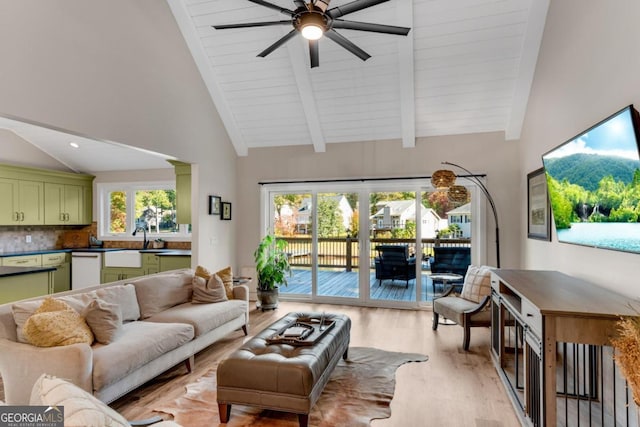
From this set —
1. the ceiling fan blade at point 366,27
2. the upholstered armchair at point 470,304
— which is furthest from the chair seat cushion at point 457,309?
the ceiling fan blade at point 366,27

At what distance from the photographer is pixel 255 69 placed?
4883 millimetres

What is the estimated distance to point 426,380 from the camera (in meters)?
3.09

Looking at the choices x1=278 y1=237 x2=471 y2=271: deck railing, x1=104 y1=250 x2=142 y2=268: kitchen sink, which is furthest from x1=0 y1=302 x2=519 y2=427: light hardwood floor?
x1=104 y1=250 x2=142 y2=268: kitchen sink

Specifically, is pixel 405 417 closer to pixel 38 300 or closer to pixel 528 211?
pixel 38 300

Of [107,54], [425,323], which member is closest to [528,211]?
[425,323]

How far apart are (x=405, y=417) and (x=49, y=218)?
255 inches

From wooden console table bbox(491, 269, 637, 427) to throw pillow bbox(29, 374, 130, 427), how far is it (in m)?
2.05

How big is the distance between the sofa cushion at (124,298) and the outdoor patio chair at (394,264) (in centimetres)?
354

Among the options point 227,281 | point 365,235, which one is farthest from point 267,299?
point 365,235

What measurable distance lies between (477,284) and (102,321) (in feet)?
12.4

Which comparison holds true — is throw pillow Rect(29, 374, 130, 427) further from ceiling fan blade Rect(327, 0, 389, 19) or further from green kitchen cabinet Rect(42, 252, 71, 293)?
green kitchen cabinet Rect(42, 252, 71, 293)

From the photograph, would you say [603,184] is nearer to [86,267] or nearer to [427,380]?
[427,380]

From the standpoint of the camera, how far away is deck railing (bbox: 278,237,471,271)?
5488mm

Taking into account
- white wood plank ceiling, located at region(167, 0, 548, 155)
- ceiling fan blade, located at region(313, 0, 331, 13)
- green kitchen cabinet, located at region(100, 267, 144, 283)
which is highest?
white wood plank ceiling, located at region(167, 0, 548, 155)
